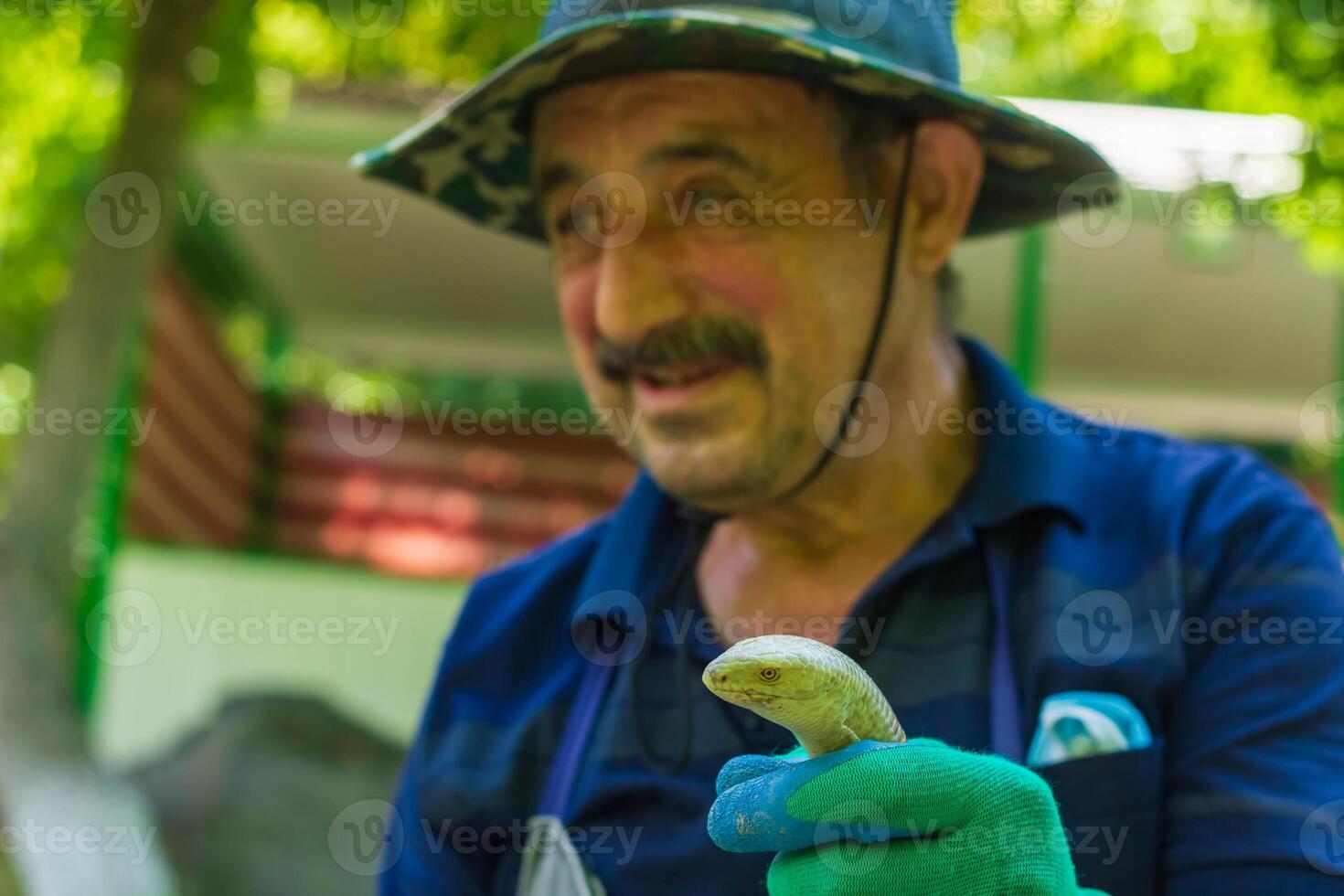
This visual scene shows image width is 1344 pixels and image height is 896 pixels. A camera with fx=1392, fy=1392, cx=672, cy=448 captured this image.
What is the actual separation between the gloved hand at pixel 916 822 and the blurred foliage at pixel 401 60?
4580 millimetres

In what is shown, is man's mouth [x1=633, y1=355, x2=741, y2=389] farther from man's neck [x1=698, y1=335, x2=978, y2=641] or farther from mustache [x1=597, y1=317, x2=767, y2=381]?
man's neck [x1=698, y1=335, x2=978, y2=641]

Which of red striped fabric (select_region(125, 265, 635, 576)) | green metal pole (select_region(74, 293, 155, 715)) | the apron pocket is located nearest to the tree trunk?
green metal pole (select_region(74, 293, 155, 715))

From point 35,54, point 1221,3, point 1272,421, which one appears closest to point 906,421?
point 1221,3

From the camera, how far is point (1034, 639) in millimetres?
1857

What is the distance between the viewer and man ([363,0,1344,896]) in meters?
1.72

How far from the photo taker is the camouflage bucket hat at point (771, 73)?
2000 mm

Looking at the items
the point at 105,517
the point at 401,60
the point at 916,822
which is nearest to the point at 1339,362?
the point at 401,60

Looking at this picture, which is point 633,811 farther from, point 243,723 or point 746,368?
point 243,723

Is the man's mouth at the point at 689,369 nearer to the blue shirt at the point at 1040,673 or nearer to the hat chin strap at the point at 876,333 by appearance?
the hat chin strap at the point at 876,333

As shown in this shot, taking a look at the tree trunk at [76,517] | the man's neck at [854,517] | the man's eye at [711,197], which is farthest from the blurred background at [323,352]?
the man's eye at [711,197]

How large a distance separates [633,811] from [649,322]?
0.72 meters

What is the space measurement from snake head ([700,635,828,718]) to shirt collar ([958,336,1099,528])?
31.0 inches

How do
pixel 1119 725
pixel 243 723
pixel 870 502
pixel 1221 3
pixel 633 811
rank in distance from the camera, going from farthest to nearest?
1. pixel 243 723
2. pixel 1221 3
3. pixel 870 502
4. pixel 633 811
5. pixel 1119 725

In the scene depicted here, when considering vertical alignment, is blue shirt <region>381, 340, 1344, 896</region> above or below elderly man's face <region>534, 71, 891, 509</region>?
below
